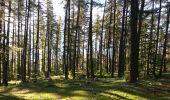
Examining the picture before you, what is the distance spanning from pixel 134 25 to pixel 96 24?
46.3 m

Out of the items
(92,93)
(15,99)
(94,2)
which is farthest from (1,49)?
(94,2)

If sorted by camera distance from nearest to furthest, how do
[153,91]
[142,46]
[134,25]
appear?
[153,91]
[134,25]
[142,46]

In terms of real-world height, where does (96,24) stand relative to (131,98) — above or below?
above

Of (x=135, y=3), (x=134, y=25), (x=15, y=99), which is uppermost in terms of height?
(x=135, y=3)

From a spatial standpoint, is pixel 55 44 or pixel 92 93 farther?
pixel 55 44

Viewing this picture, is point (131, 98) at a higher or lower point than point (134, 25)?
lower

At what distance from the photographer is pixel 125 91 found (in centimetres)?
2020

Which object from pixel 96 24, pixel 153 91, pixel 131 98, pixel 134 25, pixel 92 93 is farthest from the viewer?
pixel 96 24

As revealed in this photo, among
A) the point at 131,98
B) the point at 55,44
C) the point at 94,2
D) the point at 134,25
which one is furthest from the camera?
the point at 55,44

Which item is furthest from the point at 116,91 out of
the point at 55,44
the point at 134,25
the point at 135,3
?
the point at 55,44

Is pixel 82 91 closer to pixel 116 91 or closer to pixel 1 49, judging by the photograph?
pixel 116 91

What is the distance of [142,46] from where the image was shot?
159 ft

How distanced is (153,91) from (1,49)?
39.4 ft

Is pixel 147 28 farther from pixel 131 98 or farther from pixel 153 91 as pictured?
pixel 131 98
